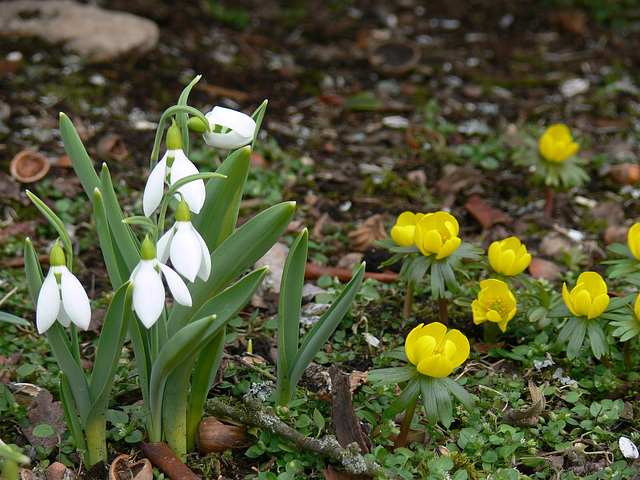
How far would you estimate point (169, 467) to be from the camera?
5.10ft

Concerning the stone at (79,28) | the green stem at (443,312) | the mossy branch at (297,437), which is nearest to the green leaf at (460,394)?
the mossy branch at (297,437)

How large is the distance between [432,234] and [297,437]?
2.14 ft

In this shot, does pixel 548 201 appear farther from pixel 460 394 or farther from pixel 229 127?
pixel 229 127

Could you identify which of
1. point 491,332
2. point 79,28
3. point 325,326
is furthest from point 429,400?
point 79,28

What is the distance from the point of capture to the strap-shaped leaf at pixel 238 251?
1403 millimetres

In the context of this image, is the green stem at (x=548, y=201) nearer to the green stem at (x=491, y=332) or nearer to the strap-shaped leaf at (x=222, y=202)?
the green stem at (x=491, y=332)

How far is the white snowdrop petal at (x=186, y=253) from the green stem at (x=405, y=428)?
66 cm

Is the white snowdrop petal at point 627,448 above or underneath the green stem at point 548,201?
above

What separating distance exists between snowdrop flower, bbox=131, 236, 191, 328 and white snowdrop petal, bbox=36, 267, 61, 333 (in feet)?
0.52

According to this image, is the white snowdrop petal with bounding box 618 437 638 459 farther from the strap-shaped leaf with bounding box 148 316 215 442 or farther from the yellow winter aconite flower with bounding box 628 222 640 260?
the strap-shaped leaf with bounding box 148 316 215 442

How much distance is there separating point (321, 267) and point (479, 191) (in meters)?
1.02

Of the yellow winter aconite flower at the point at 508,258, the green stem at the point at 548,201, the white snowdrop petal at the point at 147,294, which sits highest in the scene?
the white snowdrop petal at the point at 147,294

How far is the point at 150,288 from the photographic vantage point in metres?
1.20

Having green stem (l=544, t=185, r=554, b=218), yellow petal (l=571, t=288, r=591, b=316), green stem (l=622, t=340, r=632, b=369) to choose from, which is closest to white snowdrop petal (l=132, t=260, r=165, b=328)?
yellow petal (l=571, t=288, r=591, b=316)
